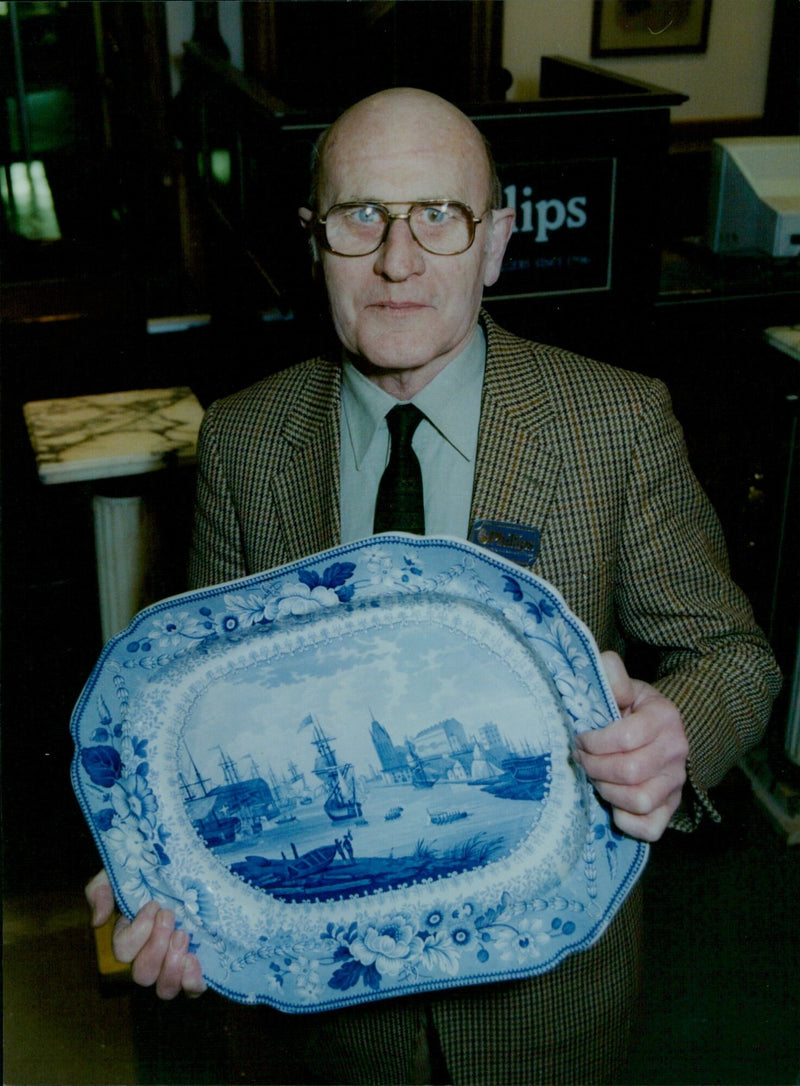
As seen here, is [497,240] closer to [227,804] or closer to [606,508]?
[606,508]

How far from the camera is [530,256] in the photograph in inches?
111

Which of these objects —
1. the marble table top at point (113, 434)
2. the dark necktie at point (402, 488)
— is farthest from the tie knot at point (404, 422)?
the marble table top at point (113, 434)

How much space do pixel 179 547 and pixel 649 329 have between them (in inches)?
62.2

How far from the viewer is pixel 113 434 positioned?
224cm

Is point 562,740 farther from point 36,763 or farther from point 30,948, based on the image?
point 36,763

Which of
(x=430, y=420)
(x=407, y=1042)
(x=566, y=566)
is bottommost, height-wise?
(x=407, y=1042)

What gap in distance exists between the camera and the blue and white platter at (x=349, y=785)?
3.36 ft

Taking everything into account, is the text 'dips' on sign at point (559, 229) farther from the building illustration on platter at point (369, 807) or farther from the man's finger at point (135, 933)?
the man's finger at point (135, 933)

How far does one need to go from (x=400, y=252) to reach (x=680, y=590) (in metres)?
0.49

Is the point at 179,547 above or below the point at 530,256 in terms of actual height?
below

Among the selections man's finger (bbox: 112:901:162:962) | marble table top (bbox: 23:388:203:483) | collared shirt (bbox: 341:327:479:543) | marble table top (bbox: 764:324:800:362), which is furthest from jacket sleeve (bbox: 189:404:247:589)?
marble table top (bbox: 764:324:800:362)

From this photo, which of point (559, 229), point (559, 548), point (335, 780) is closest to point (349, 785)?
point (335, 780)

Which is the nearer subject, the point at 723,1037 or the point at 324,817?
the point at 324,817

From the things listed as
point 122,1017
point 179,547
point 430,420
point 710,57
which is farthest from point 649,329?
point 710,57
